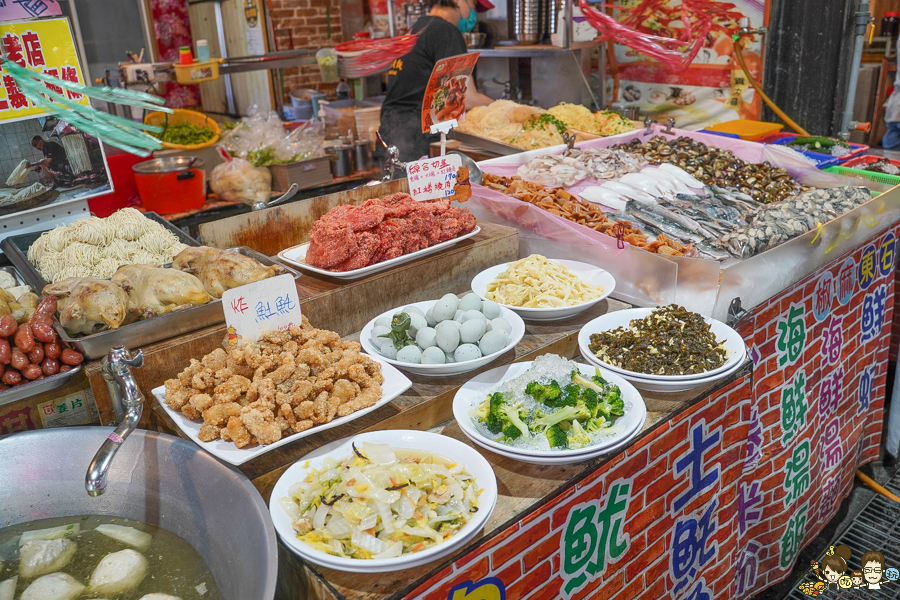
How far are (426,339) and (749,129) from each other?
3.34m

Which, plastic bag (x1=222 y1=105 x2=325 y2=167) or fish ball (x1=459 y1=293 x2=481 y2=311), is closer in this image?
fish ball (x1=459 y1=293 x2=481 y2=311)

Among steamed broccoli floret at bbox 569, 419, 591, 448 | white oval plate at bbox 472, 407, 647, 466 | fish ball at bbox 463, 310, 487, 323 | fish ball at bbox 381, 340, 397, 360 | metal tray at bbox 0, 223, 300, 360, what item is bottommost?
white oval plate at bbox 472, 407, 647, 466

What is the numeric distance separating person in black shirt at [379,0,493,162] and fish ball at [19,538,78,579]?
3.36m

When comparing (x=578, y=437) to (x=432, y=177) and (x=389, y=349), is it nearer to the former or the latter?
(x=389, y=349)

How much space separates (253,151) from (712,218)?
3031mm

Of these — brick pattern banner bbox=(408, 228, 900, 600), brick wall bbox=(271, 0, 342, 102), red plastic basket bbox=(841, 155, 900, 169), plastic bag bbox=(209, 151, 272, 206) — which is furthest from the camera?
brick wall bbox=(271, 0, 342, 102)

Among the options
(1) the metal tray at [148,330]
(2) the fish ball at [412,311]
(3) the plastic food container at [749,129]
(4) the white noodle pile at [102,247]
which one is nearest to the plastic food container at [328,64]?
(4) the white noodle pile at [102,247]

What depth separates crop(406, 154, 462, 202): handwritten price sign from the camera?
246 cm

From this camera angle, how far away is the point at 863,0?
13.9ft

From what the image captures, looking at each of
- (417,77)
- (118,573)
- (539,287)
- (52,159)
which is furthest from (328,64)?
(118,573)

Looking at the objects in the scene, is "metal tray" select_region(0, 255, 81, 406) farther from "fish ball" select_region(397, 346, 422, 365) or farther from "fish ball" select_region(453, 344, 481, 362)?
"fish ball" select_region(453, 344, 481, 362)

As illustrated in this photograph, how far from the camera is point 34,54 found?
2.45 m

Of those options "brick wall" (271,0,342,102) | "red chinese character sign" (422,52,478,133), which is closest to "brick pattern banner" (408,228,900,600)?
"red chinese character sign" (422,52,478,133)

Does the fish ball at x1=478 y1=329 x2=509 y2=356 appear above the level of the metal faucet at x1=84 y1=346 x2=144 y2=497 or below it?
below
